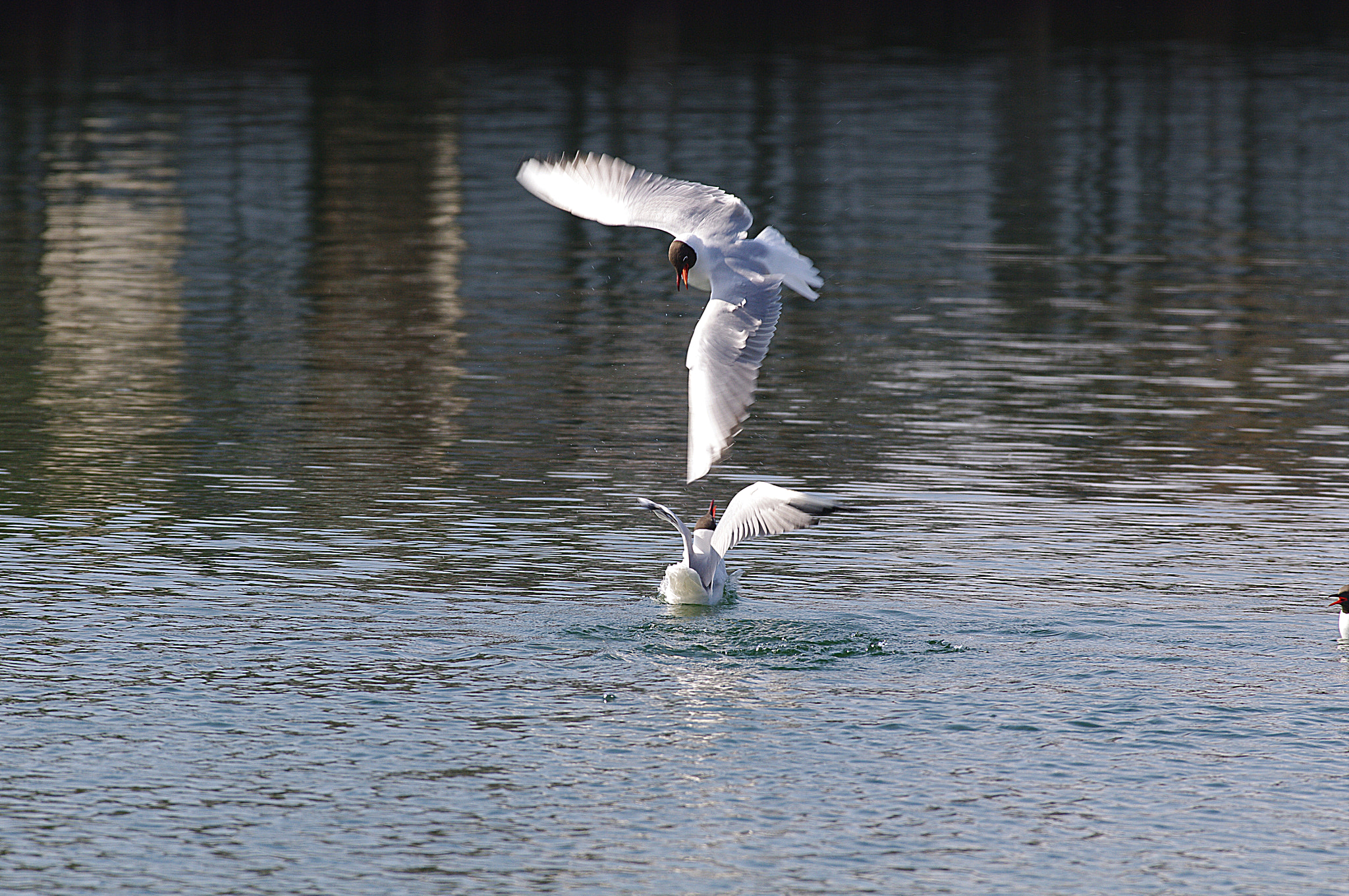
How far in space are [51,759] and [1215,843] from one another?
5814 millimetres

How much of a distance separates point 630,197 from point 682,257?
47.4 inches

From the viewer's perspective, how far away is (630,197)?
13977mm

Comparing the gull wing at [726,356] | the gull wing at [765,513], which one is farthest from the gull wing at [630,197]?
the gull wing at [765,513]

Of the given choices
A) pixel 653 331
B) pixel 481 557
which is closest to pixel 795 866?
pixel 481 557

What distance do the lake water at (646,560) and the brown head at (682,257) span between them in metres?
2.24

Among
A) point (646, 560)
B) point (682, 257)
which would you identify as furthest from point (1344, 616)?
point (646, 560)

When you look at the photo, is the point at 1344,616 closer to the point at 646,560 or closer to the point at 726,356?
the point at 726,356

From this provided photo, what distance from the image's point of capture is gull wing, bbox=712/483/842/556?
44.2 ft

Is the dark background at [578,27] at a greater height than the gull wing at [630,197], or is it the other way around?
the dark background at [578,27]

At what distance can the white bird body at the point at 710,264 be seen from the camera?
1206cm

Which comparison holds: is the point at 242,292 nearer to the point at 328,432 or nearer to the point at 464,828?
the point at 328,432

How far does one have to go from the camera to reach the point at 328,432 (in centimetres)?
1947

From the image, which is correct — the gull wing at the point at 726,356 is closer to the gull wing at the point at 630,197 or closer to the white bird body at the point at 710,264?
the white bird body at the point at 710,264

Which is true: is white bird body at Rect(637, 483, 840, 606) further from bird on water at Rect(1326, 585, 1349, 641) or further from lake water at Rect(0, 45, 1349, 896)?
bird on water at Rect(1326, 585, 1349, 641)
